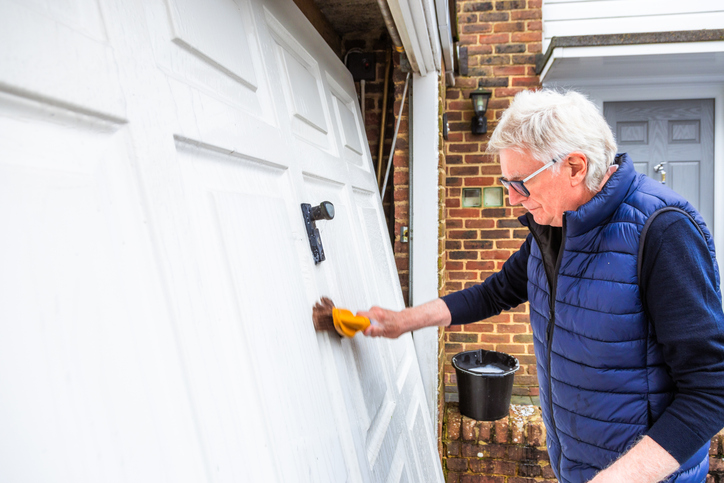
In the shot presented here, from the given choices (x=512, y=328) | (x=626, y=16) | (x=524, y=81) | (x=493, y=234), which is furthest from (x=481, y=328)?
(x=626, y=16)

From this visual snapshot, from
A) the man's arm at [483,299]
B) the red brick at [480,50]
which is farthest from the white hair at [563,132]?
the red brick at [480,50]

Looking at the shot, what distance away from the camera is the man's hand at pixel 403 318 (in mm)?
1452

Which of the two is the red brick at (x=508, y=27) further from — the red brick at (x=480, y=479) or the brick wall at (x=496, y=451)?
the red brick at (x=480, y=479)

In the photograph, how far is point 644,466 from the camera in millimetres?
1146

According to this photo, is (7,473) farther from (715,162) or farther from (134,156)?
(715,162)

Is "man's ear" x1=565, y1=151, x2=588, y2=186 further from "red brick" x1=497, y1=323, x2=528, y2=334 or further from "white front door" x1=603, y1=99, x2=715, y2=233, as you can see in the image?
"white front door" x1=603, y1=99, x2=715, y2=233

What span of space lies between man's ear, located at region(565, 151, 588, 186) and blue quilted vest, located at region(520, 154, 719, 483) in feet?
0.23

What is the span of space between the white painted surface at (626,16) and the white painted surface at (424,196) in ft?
5.87

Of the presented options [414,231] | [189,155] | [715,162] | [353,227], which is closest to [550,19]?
[715,162]

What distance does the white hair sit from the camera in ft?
4.22

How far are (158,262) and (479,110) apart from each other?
132 inches

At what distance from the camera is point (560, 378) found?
1.42 m

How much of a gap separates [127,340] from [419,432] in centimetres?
173

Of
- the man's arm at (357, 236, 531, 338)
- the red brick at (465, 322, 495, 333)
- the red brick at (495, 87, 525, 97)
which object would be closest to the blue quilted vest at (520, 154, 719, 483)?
the man's arm at (357, 236, 531, 338)
